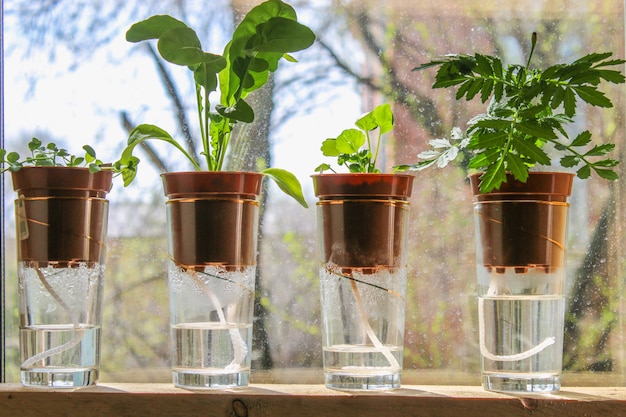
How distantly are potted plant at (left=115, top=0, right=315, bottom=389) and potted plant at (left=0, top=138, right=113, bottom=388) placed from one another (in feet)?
0.42

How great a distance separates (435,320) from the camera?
1483 mm

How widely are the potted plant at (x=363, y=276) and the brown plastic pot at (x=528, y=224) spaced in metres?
0.15

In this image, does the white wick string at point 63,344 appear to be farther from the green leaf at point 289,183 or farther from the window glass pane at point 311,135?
the green leaf at point 289,183

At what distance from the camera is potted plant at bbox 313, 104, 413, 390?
49.0 inches

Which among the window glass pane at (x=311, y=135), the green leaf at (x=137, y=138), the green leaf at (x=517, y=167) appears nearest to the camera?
the green leaf at (x=517, y=167)

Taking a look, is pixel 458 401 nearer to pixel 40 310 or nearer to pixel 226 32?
pixel 40 310

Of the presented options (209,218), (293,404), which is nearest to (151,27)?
(209,218)

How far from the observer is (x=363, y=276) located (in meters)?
1.25

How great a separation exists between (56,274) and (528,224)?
0.74m

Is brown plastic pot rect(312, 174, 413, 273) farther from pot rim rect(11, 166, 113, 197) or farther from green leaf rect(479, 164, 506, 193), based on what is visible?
pot rim rect(11, 166, 113, 197)

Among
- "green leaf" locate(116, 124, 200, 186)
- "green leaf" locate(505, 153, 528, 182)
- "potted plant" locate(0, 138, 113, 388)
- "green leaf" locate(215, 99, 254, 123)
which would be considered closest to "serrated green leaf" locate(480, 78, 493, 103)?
"green leaf" locate(505, 153, 528, 182)

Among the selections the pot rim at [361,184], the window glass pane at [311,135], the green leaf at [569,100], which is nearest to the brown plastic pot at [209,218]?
the pot rim at [361,184]

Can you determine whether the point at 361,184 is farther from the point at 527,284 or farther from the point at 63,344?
the point at 63,344

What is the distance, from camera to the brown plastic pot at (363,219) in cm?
124
